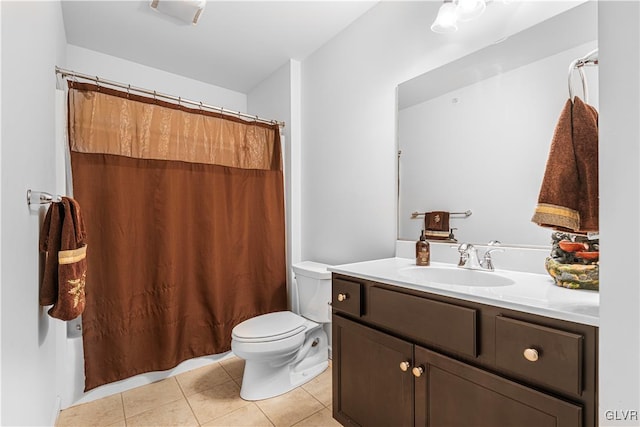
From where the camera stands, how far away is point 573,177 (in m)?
0.91

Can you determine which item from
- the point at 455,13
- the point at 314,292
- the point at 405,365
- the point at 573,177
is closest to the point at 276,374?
the point at 314,292

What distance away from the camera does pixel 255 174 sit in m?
2.48

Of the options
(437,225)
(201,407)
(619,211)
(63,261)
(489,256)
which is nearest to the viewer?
(619,211)

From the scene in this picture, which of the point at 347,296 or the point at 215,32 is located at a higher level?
the point at 215,32

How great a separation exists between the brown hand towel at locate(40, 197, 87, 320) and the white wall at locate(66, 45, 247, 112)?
1.66m

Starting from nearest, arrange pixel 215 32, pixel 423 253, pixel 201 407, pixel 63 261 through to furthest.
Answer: pixel 63 261 → pixel 423 253 → pixel 201 407 → pixel 215 32

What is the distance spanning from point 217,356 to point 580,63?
257cm

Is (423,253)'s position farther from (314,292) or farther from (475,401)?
(314,292)

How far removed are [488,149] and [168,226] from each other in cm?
192

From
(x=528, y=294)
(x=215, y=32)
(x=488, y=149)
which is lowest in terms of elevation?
(x=528, y=294)

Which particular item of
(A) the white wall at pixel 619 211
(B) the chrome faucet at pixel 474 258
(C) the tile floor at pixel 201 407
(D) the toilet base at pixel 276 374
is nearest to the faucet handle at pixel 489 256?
(B) the chrome faucet at pixel 474 258

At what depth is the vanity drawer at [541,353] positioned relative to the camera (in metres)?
0.76

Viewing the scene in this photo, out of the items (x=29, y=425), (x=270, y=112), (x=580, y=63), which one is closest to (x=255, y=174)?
(x=270, y=112)

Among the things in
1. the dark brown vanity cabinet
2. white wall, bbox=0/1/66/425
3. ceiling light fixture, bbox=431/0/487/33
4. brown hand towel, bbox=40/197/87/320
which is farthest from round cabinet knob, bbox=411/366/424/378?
ceiling light fixture, bbox=431/0/487/33
